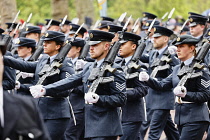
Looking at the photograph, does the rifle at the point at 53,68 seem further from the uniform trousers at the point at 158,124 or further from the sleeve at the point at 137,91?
the uniform trousers at the point at 158,124

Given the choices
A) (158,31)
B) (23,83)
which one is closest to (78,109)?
(23,83)

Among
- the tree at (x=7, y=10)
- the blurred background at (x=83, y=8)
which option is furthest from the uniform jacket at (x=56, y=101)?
the tree at (x=7, y=10)

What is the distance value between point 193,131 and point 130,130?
1.12m

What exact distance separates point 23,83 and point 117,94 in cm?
267

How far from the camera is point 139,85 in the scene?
834cm

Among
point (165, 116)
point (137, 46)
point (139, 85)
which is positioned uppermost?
point (137, 46)

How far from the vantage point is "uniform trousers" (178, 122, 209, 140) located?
738 cm

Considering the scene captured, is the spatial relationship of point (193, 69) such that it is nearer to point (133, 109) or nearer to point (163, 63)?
point (133, 109)

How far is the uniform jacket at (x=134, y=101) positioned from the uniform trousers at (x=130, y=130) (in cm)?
7

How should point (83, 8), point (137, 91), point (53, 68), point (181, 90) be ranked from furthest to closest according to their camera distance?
point (83, 8) → point (137, 91) → point (53, 68) → point (181, 90)

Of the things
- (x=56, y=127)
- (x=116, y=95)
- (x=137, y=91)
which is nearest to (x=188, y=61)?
(x=137, y=91)

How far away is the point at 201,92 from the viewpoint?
732cm

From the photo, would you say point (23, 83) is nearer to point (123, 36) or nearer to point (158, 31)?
point (123, 36)

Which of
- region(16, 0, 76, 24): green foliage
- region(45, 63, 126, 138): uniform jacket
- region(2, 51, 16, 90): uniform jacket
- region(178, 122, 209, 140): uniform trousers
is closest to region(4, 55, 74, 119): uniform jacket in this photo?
region(2, 51, 16, 90): uniform jacket
